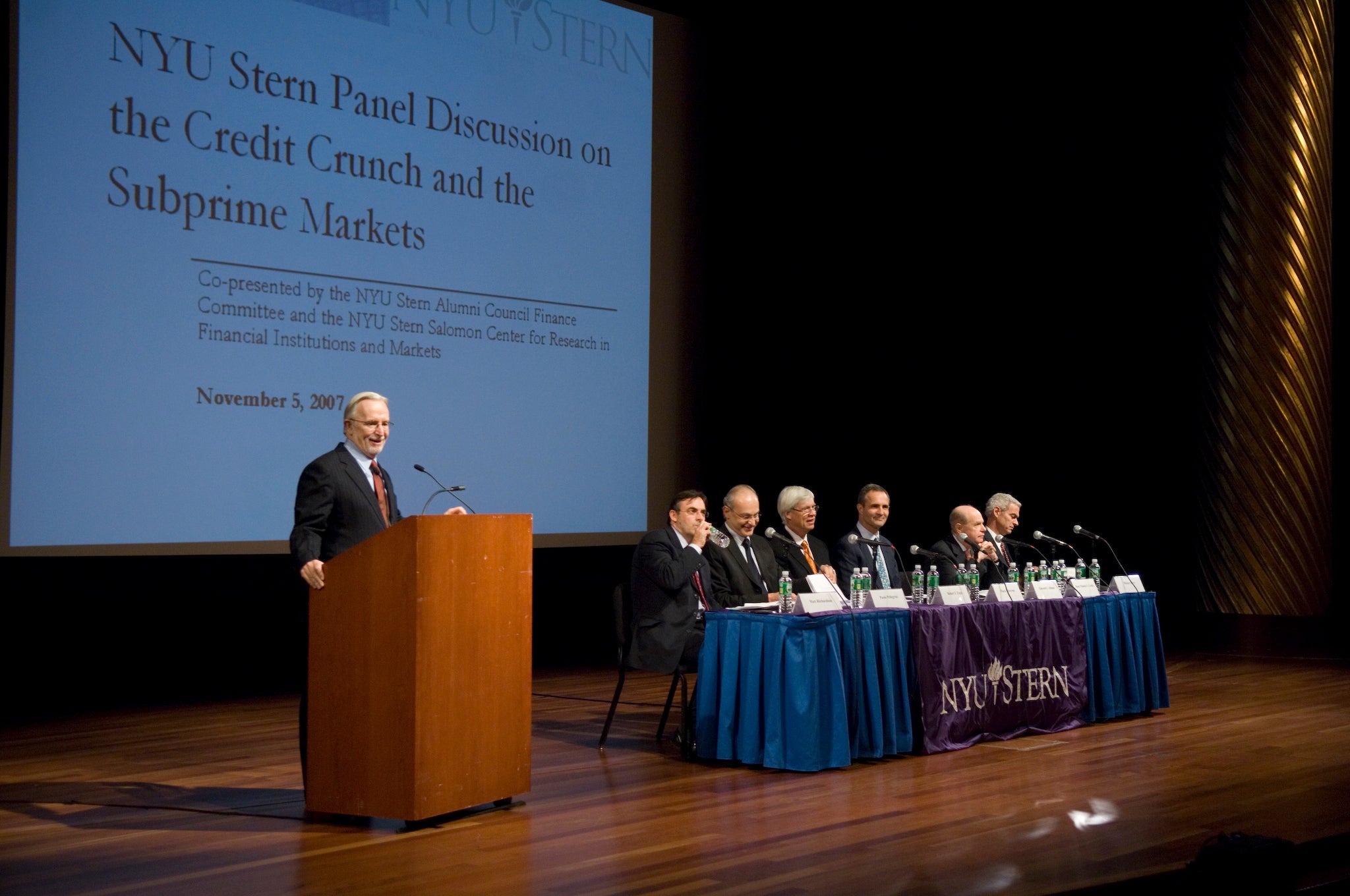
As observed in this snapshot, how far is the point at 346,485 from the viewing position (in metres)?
3.95

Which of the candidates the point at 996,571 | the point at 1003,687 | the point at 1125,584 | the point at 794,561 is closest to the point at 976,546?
the point at 996,571

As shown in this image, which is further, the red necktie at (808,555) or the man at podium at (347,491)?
the red necktie at (808,555)

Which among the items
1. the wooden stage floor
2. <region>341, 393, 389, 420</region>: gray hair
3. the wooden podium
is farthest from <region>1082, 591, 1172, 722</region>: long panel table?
<region>341, 393, 389, 420</region>: gray hair

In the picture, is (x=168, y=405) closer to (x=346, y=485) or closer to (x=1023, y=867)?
(x=346, y=485)

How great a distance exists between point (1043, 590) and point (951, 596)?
597 millimetres

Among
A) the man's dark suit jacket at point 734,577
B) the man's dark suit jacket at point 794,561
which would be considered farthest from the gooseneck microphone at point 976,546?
the man's dark suit jacket at point 734,577

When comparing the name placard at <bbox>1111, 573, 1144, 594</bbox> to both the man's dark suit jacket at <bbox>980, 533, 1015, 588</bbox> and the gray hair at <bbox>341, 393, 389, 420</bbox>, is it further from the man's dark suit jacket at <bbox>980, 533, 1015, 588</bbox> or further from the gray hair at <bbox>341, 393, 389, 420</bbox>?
the gray hair at <bbox>341, 393, 389, 420</bbox>

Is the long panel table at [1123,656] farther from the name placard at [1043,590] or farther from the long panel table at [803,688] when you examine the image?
the long panel table at [803,688]

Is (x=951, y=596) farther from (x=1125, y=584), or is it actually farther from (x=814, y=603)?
(x=1125, y=584)

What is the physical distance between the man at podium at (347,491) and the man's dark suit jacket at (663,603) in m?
1.24

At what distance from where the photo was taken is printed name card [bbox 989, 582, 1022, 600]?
526 cm

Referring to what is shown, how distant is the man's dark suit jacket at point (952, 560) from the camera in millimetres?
5391

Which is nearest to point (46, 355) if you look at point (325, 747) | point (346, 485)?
point (346, 485)

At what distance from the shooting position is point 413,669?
3479 millimetres
